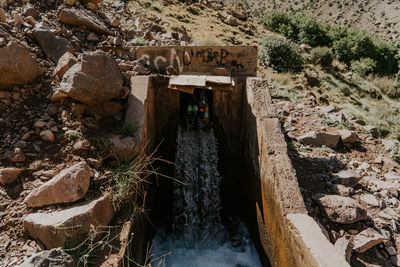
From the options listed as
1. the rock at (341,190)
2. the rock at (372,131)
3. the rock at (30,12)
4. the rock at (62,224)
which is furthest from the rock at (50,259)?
the rock at (372,131)

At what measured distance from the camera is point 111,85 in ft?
11.4

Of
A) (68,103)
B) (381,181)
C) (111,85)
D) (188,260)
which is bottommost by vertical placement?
(188,260)

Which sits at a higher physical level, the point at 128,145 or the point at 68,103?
the point at 68,103

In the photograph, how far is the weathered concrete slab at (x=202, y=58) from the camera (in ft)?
15.7

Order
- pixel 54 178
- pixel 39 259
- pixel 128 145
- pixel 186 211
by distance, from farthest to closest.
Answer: pixel 186 211, pixel 128 145, pixel 54 178, pixel 39 259

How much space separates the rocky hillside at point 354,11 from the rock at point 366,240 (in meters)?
32.0

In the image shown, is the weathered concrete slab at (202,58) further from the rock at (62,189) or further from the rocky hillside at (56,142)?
the rock at (62,189)

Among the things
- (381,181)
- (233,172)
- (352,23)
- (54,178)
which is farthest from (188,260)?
(352,23)

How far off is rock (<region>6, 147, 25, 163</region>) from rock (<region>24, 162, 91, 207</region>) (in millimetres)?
509

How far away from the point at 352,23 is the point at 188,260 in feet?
125

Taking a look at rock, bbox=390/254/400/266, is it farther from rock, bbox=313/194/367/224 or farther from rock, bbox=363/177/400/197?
rock, bbox=363/177/400/197

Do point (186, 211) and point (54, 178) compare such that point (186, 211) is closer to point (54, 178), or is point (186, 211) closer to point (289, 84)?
point (54, 178)

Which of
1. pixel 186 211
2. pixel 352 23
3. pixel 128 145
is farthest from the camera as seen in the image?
pixel 352 23

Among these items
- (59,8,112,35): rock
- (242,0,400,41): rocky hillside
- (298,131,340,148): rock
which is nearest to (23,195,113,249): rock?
(59,8,112,35): rock
